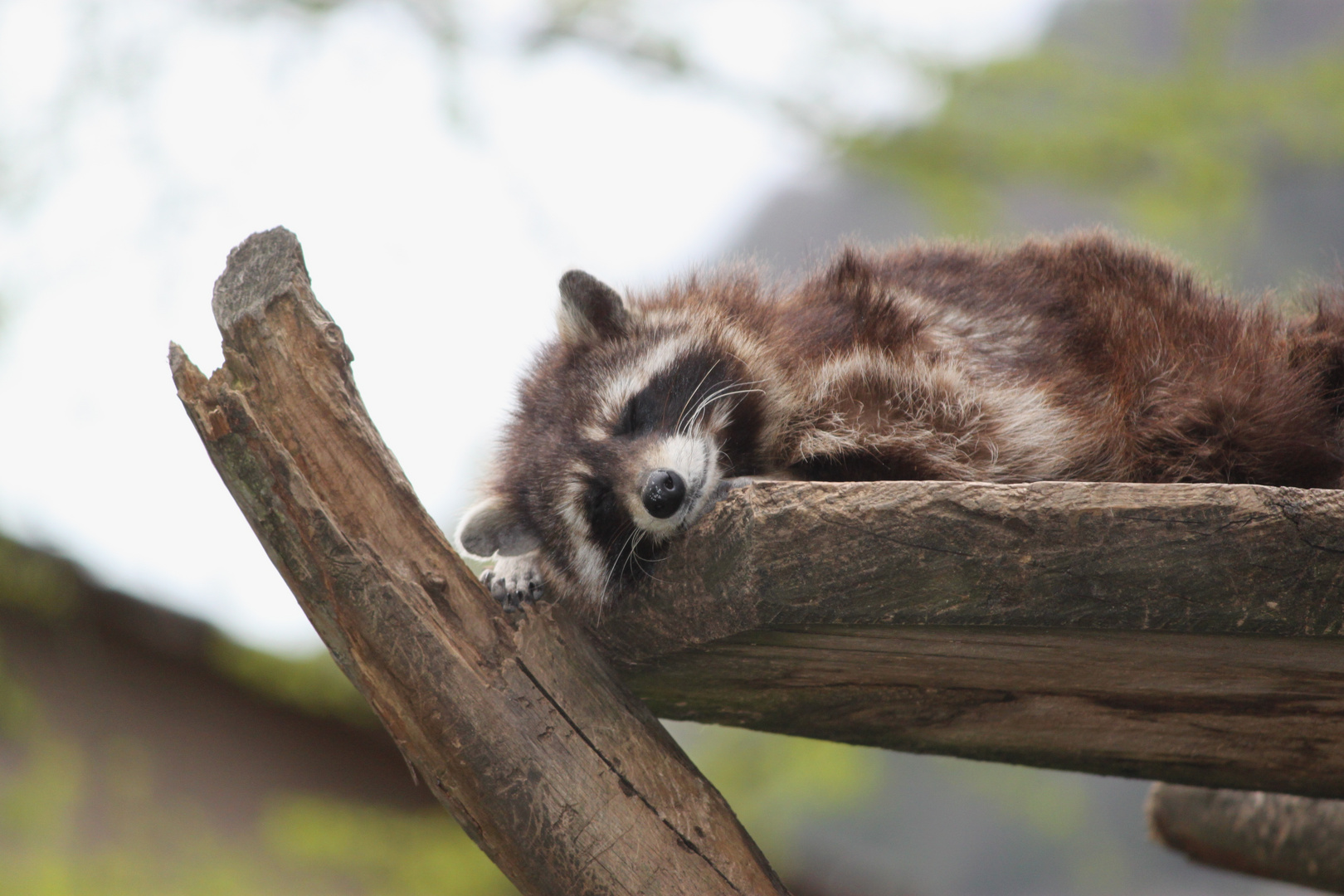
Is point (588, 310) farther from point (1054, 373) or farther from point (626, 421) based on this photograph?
point (1054, 373)

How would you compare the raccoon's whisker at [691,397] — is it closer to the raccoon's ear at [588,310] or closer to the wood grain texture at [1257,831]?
the raccoon's ear at [588,310]

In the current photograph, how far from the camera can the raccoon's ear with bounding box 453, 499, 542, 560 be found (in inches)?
86.0

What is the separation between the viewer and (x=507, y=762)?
1450mm

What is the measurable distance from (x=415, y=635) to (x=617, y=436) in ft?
2.39

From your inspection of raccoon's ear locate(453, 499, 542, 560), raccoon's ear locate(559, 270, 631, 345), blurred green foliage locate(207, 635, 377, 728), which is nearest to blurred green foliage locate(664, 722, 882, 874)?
blurred green foliage locate(207, 635, 377, 728)

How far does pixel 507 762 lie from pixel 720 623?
13.6 inches

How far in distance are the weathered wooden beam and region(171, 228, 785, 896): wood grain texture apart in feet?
0.71

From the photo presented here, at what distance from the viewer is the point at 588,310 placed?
2293mm

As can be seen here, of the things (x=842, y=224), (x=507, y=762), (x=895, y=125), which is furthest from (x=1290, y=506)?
(x=842, y=224)

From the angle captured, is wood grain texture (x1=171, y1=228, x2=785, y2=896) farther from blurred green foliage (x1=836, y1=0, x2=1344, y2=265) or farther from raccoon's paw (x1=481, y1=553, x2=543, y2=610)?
blurred green foliage (x1=836, y1=0, x2=1344, y2=265)

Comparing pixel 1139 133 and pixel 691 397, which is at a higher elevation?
pixel 1139 133

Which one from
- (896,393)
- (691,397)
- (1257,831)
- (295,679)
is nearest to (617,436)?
(691,397)

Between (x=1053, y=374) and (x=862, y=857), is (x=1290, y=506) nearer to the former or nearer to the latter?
(x=1053, y=374)

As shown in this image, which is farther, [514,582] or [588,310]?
[588,310]
